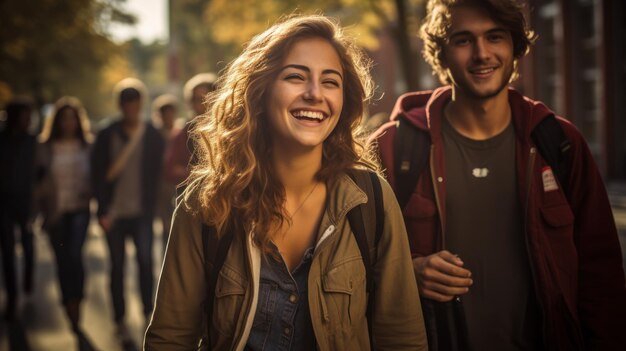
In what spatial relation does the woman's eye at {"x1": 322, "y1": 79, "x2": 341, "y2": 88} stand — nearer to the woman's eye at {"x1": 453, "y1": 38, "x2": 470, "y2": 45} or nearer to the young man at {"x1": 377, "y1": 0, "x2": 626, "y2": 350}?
the young man at {"x1": 377, "y1": 0, "x2": 626, "y2": 350}

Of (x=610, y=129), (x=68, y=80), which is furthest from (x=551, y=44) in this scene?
(x=68, y=80)

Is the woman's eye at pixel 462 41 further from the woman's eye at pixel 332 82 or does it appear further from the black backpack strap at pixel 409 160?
the woman's eye at pixel 332 82

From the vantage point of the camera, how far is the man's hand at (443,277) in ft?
10.6

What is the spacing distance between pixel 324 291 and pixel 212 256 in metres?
0.40

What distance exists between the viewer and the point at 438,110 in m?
3.60

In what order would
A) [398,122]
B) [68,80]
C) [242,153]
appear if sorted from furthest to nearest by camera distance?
[68,80], [398,122], [242,153]

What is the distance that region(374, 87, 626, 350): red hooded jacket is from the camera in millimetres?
3246

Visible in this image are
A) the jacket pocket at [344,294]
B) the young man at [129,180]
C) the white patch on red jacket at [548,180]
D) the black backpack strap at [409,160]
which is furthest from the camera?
the young man at [129,180]

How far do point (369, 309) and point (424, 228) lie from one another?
1.87 feet

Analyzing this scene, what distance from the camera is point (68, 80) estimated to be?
38438 mm

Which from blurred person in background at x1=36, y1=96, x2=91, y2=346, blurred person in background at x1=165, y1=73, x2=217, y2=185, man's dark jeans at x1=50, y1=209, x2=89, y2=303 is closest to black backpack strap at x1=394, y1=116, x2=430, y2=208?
blurred person in background at x1=165, y1=73, x2=217, y2=185

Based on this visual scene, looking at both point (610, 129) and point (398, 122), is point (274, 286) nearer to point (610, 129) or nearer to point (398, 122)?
point (398, 122)

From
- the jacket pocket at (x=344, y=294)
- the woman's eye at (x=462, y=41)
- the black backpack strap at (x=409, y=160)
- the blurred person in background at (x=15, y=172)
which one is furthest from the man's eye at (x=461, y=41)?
the blurred person in background at (x=15, y=172)

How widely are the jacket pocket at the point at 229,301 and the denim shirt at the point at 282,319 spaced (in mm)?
65
